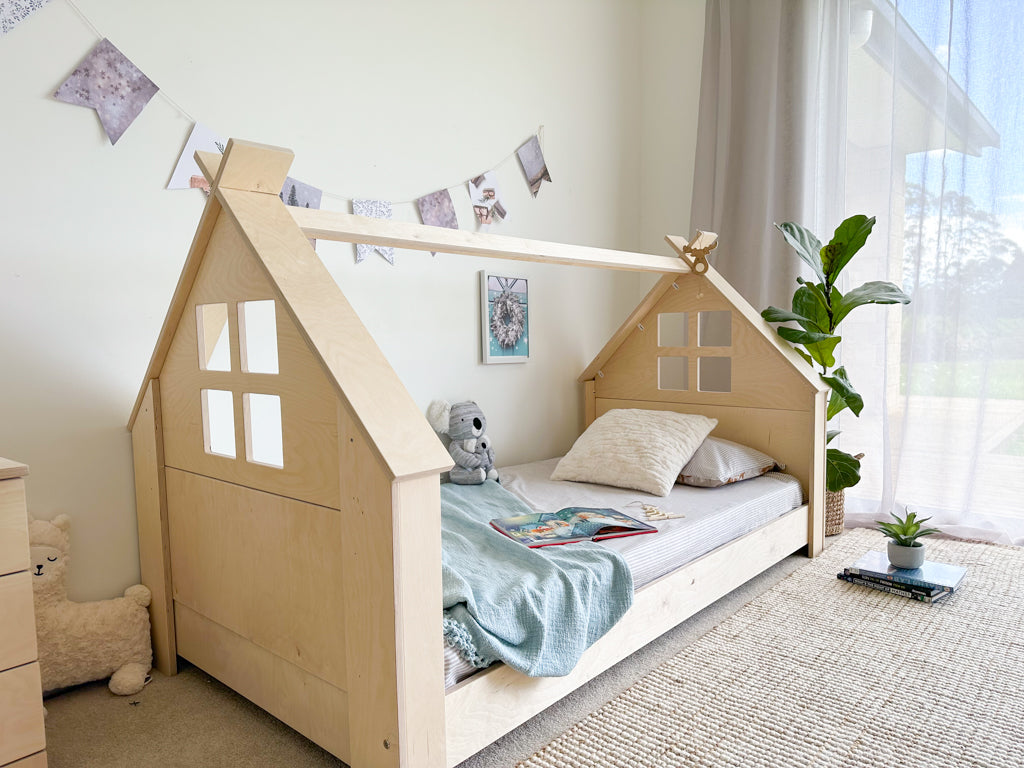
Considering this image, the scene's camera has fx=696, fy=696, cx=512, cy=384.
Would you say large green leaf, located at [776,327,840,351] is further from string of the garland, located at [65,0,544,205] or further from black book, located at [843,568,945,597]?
string of the garland, located at [65,0,544,205]

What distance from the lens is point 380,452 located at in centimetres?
97

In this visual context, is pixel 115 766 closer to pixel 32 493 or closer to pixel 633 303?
pixel 32 493

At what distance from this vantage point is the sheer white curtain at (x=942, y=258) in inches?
94.3

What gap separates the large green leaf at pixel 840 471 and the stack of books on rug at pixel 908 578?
13.1 inches

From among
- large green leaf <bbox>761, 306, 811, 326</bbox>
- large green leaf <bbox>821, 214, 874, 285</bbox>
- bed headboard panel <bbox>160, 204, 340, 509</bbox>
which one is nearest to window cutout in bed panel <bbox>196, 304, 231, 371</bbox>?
bed headboard panel <bbox>160, 204, 340, 509</bbox>

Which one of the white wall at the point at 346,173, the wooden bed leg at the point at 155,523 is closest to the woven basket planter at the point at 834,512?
the white wall at the point at 346,173

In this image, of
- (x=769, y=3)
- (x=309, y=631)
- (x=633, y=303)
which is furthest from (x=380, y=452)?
(x=769, y=3)

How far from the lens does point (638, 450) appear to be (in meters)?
2.17

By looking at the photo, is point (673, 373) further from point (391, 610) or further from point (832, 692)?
point (391, 610)

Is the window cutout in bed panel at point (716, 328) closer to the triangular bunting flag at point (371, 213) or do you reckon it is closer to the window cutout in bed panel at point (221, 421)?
the triangular bunting flag at point (371, 213)

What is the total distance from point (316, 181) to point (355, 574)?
1317 mm

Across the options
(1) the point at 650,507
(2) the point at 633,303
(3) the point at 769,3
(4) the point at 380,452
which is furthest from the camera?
(2) the point at 633,303

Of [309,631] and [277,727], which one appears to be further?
[277,727]

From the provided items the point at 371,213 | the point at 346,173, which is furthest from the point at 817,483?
the point at 346,173
